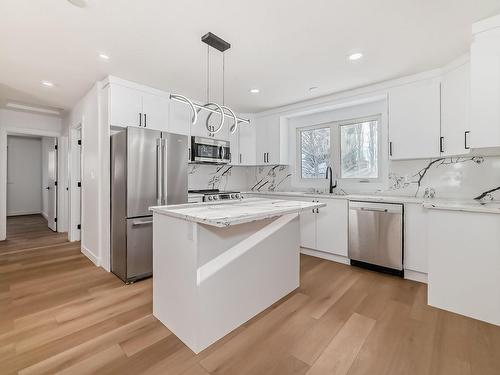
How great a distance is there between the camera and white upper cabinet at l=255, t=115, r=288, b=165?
448 cm

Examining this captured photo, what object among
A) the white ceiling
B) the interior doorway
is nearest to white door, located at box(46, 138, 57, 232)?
the interior doorway

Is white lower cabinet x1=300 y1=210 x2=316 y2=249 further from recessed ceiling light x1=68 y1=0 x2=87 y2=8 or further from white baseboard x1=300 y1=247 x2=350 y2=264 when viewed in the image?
recessed ceiling light x1=68 y1=0 x2=87 y2=8

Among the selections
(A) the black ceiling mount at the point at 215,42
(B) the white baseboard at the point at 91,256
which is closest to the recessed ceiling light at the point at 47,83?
(B) the white baseboard at the point at 91,256

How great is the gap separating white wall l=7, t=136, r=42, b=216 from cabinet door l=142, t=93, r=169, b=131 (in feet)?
21.0

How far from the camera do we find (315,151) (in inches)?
171

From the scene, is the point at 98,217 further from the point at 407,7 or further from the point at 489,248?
the point at 489,248

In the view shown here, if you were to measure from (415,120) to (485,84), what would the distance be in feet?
2.97

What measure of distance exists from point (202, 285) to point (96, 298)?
1.50m

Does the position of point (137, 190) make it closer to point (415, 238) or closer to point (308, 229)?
point (308, 229)

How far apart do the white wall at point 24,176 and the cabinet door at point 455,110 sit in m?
9.81

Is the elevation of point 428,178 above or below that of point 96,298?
above

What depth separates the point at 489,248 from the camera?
2.04 metres

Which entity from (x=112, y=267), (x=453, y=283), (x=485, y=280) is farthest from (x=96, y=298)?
(x=485, y=280)

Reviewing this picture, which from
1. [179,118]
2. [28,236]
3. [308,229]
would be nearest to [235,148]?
[179,118]
